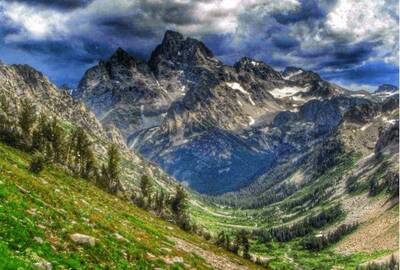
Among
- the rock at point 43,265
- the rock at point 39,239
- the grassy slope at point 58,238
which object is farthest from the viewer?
the rock at point 39,239

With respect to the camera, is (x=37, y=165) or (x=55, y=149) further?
(x=55, y=149)

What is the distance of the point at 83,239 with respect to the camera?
1774 inches

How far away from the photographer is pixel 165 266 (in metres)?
53.8

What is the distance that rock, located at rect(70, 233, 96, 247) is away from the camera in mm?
44219

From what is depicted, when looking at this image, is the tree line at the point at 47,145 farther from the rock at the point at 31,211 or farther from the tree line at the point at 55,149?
the rock at the point at 31,211

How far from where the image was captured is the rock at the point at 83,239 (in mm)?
44219

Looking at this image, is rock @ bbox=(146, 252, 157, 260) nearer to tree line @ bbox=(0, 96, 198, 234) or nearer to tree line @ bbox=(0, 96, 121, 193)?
tree line @ bbox=(0, 96, 198, 234)

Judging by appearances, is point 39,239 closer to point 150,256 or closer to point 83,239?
point 83,239

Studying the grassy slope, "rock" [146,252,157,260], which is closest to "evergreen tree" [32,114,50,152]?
the grassy slope

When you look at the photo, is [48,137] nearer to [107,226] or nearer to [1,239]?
[107,226]

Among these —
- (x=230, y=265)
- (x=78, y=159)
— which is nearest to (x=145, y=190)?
(x=78, y=159)

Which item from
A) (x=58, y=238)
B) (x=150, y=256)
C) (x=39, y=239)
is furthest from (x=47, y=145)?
(x=39, y=239)

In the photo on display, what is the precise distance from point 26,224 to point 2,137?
70.2m

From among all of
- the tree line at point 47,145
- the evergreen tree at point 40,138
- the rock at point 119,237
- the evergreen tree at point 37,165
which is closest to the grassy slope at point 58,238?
the rock at point 119,237
